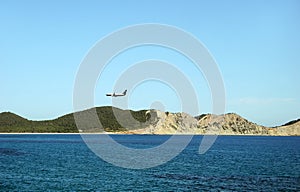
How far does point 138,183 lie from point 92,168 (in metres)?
20.1

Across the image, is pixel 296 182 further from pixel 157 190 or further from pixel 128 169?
pixel 128 169

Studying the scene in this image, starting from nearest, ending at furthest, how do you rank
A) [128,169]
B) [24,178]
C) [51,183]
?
1. [51,183]
2. [24,178]
3. [128,169]

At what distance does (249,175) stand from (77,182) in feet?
98.3

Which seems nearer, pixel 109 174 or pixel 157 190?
pixel 157 190

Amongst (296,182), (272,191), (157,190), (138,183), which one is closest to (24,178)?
(138,183)

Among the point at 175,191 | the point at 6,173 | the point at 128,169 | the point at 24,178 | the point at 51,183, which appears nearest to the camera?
the point at 175,191

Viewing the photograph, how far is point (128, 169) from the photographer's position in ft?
242

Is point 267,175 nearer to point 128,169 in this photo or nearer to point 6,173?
point 128,169

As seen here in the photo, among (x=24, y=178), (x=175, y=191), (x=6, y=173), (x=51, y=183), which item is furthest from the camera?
(x=6, y=173)

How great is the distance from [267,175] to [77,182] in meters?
33.2

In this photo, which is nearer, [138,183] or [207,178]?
[138,183]

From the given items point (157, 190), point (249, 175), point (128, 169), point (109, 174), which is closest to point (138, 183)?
point (157, 190)

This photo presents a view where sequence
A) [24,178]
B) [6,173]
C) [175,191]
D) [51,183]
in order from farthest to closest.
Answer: [6,173] → [24,178] → [51,183] → [175,191]

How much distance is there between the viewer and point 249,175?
223ft
